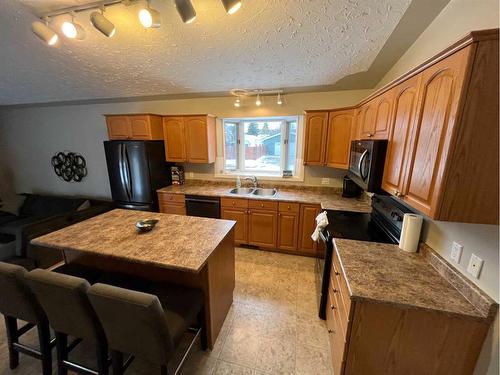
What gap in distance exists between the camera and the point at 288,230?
9.64ft

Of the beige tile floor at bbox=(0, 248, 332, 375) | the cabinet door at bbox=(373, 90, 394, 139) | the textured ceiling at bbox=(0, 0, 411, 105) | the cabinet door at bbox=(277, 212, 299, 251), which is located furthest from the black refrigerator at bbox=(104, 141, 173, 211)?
the cabinet door at bbox=(373, 90, 394, 139)

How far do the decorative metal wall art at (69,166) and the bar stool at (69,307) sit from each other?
4.07 meters

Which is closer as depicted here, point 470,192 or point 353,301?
point 470,192

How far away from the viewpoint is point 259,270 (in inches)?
105

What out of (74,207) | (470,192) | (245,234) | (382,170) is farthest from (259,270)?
(74,207)

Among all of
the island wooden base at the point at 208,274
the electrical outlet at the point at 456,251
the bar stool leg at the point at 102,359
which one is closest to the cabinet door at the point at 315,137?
the island wooden base at the point at 208,274

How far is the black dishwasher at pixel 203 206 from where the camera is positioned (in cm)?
313

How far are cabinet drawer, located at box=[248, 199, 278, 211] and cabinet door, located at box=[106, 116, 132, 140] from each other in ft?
7.68

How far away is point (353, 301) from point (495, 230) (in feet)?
2.44

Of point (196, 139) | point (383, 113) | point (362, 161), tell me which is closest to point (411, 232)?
point (362, 161)

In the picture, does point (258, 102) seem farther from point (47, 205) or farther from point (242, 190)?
point (47, 205)

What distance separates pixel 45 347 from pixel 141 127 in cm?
282

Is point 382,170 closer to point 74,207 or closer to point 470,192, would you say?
point 470,192

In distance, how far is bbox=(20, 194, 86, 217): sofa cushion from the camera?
3857 millimetres
